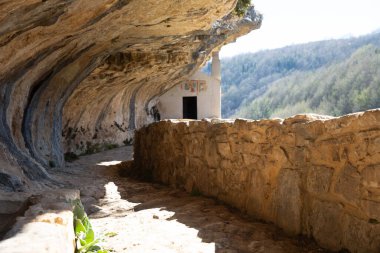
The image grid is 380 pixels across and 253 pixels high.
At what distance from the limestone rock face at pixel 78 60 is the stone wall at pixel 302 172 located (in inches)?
71.3

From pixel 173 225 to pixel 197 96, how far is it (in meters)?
14.2

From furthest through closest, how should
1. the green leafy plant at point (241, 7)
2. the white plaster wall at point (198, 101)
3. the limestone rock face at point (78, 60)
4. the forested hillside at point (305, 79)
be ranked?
the forested hillside at point (305, 79), the white plaster wall at point (198, 101), the green leafy plant at point (241, 7), the limestone rock face at point (78, 60)

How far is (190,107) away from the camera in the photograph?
18625mm

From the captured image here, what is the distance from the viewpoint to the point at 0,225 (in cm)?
213

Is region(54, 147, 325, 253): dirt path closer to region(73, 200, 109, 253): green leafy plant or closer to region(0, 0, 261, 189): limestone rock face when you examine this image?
region(73, 200, 109, 253): green leafy plant

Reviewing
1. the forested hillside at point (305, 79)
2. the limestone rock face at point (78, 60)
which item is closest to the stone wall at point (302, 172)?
the limestone rock face at point (78, 60)

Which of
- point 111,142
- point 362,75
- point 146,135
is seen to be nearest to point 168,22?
point 146,135

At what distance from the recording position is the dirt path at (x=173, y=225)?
2.76 metres

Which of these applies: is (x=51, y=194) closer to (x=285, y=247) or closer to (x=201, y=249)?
(x=201, y=249)

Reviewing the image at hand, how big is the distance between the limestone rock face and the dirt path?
0.92 m

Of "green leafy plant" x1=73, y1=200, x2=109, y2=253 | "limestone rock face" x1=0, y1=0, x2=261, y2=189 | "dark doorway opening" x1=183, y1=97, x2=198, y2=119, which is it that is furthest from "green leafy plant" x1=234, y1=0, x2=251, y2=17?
"dark doorway opening" x1=183, y1=97, x2=198, y2=119

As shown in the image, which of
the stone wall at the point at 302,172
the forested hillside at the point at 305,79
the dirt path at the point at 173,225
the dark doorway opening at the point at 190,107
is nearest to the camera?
the stone wall at the point at 302,172

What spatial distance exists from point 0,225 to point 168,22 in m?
4.64

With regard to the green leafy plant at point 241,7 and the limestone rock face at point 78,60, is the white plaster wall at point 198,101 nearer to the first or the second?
the limestone rock face at point 78,60
